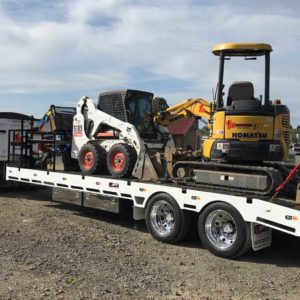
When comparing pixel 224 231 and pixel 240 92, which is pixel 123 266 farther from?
pixel 240 92

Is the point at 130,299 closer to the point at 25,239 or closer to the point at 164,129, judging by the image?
the point at 25,239

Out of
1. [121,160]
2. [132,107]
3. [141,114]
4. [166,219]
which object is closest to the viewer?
[166,219]

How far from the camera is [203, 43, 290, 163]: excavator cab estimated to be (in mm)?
8086

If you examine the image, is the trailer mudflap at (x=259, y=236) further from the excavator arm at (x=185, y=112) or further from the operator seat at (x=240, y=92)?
the excavator arm at (x=185, y=112)

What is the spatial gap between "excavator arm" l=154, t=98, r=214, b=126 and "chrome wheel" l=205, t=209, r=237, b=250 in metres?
2.86

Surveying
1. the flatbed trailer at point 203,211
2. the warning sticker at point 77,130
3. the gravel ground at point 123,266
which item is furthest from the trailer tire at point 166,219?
the warning sticker at point 77,130

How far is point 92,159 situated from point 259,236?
15.5 ft

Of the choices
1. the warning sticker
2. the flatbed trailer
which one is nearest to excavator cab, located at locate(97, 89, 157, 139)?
the warning sticker

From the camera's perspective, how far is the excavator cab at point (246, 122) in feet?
26.5

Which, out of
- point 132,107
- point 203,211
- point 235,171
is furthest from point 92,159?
point 235,171

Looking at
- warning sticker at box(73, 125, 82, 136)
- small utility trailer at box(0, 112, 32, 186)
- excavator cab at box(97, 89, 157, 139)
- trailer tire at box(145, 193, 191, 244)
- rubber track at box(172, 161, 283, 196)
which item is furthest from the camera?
small utility trailer at box(0, 112, 32, 186)

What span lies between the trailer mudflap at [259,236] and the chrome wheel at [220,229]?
0.30 meters

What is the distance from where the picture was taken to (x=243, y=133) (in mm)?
8117

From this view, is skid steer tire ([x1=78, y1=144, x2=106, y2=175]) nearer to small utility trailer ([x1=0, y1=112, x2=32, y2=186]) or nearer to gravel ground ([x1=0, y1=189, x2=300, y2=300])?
gravel ground ([x1=0, y1=189, x2=300, y2=300])
